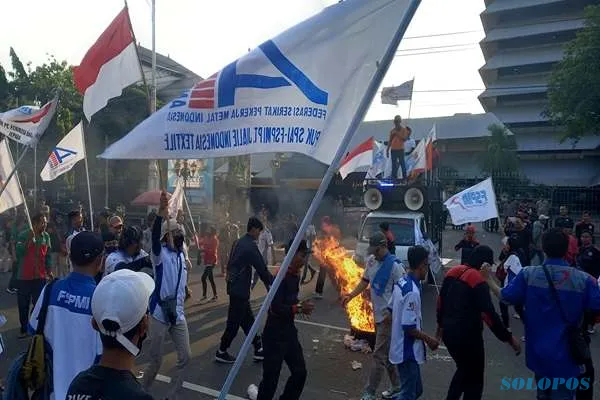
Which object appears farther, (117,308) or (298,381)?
(298,381)

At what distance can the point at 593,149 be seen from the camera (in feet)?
172

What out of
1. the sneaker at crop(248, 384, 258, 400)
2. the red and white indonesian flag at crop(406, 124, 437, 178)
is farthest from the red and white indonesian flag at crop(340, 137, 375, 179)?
the sneaker at crop(248, 384, 258, 400)

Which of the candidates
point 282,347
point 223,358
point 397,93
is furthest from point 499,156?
point 282,347

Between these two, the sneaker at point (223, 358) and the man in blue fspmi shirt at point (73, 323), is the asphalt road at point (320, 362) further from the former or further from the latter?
the man in blue fspmi shirt at point (73, 323)

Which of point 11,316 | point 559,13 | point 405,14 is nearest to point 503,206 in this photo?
point 11,316

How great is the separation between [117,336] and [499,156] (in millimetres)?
45428

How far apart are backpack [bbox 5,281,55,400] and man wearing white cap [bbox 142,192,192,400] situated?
2176 mm

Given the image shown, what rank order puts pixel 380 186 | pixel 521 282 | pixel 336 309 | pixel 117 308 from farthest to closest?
pixel 380 186, pixel 336 309, pixel 521 282, pixel 117 308

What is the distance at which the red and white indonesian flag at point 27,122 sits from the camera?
8.70 m

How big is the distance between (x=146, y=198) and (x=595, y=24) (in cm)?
2307

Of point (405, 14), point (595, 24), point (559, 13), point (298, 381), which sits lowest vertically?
point (298, 381)

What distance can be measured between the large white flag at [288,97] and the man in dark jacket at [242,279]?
2.98m

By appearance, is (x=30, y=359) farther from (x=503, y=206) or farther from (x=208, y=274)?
(x=503, y=206)

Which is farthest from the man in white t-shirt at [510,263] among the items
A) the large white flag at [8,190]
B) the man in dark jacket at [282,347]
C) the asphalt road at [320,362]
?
the large white flag at [8,190]
